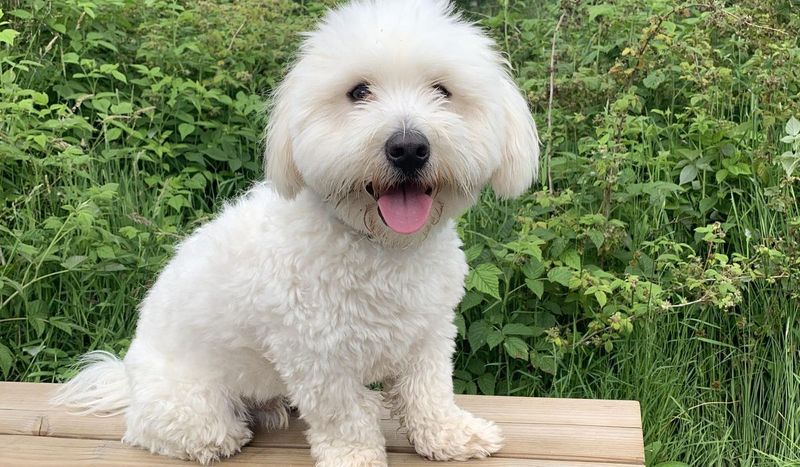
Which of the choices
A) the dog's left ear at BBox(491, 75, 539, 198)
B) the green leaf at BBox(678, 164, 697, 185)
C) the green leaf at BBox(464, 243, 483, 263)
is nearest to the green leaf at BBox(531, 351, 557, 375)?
the green leaf at BBox(464, 243, 483, 263)

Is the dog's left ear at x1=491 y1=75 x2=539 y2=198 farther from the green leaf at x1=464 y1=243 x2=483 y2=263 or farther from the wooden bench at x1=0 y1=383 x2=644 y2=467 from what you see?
the green leaf at x1=464 y1=243 x2=483 y2=263

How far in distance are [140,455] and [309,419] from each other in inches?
21.4

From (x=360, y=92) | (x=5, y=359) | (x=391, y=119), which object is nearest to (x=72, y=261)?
(x=5, y=359)

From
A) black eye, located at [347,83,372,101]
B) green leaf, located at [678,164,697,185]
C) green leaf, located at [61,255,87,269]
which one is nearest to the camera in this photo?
black eye, located at [347,83,372,101]

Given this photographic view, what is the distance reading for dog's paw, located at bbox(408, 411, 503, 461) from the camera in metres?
2.38

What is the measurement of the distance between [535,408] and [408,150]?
1135 millimetres

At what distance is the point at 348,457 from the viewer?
2246 mm

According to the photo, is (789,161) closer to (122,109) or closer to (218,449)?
(218,449)

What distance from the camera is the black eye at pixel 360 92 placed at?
2033 millimetres

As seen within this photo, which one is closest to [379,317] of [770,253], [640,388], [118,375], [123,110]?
[118,375]

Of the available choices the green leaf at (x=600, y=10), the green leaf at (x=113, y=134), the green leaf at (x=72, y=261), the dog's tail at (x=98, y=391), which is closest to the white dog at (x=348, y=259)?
the dog's tail at (x=98, y=391)

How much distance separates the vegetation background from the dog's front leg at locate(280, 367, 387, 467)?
80cm

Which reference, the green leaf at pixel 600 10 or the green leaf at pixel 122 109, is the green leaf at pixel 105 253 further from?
the green leaf at pixel 600 10

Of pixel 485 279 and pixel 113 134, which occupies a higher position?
pixel 113 134
